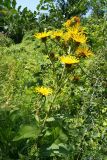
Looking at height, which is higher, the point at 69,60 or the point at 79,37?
the point at 79,37

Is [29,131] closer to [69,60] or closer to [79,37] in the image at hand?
[69,60]

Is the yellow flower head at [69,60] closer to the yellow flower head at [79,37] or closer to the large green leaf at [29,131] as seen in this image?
the yellow flower head at [79,37]

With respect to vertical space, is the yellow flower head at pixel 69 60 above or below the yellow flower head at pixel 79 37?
below

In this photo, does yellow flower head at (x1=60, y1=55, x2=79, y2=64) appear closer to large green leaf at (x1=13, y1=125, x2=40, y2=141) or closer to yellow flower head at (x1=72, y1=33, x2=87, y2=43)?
yellow flower head at (x1=72, y1=33, x2=87, y2=43)

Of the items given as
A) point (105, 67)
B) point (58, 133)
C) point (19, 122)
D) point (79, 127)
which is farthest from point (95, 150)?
point (105, 67)

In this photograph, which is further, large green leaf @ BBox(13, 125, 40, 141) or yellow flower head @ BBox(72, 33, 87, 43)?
large green leaf @ BBox(13, 125, 40, 141)

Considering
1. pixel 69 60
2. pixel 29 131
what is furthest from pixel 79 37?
pixel 29 131

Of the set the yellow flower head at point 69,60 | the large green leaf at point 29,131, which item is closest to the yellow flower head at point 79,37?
the yellow flower head at point 69,60

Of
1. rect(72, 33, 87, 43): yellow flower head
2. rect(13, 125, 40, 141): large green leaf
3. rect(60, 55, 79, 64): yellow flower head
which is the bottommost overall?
rect(13, 125, 40, 141): large green leaf

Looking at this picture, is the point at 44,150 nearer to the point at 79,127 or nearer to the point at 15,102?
the point at 79,127

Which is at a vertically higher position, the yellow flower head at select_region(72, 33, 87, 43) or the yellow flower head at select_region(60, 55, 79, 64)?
the yellow flower head at select_region(72, 33, 87, 43)

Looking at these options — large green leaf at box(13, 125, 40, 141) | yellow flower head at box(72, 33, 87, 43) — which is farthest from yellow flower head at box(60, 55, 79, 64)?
large green leaf at box(13, 125, 40, 141)

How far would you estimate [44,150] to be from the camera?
2891 mm

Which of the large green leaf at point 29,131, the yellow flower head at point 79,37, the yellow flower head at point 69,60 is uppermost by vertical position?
the yellow flower head at point 79,37
